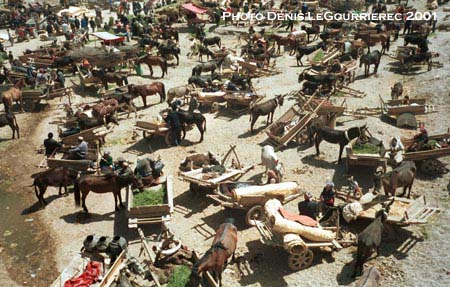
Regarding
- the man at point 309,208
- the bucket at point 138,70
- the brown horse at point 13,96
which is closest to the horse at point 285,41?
the bucket at point 138,70

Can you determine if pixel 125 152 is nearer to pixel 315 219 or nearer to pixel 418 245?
pixel 315 219

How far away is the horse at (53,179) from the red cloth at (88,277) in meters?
5.46

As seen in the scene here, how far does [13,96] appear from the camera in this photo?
82.9 ft

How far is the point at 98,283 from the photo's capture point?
11.4 metres

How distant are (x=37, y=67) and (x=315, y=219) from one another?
2605 centimetres

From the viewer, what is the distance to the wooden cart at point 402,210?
43.7ft

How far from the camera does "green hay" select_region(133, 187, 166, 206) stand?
49.6 feet

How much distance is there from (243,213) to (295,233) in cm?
326

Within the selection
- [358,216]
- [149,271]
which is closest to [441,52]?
[358,216]

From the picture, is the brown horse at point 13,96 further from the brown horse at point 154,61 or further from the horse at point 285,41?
the horse at point 285,41

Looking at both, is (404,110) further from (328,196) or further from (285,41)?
Answer: (285,41)

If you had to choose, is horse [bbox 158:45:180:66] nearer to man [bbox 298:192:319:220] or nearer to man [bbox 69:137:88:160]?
man [bbox 69:137:88:160]

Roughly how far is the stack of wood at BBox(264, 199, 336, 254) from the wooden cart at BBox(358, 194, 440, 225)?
1.92 m

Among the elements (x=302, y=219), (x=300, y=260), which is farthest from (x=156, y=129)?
(x=300, y=260)
